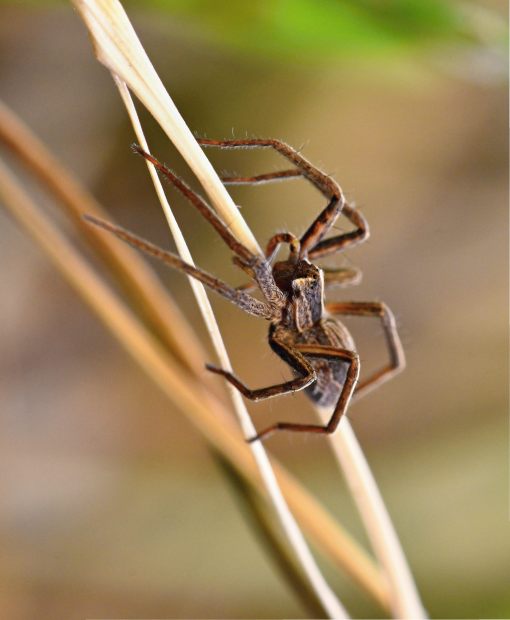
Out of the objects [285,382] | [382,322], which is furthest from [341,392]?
[382,322]

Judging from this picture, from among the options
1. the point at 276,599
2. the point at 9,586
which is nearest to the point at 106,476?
the point at 9,586

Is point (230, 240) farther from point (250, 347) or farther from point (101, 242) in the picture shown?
point (250, 347)

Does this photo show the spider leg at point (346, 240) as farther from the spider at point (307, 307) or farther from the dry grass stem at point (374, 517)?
the dry grass stem at point (374, 517)

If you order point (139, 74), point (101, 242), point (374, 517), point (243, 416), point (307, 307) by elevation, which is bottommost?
point (374, 517)

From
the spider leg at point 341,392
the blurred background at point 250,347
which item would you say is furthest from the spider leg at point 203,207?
the blurred background at point 250,347

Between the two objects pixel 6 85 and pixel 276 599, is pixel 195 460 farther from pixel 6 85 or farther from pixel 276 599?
pixel 6 85

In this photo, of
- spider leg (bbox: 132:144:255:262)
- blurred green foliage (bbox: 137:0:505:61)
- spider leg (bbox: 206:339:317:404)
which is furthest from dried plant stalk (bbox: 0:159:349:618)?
blurred green foliage (bbox: 137:0:505:61)
